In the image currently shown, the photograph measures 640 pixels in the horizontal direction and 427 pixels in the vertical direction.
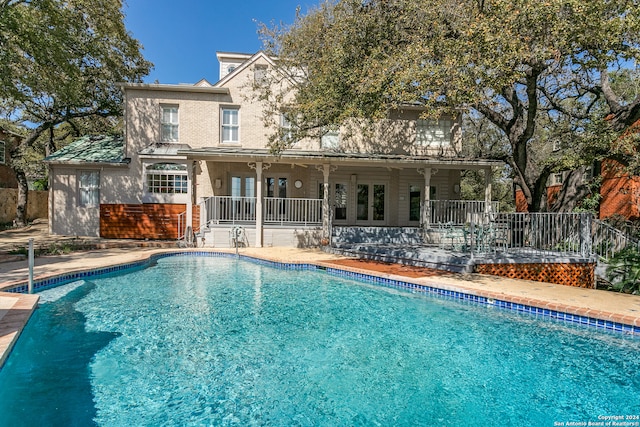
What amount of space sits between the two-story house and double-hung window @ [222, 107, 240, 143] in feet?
0.17

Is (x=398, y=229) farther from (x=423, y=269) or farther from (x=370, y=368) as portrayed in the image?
(x=370, y=368)

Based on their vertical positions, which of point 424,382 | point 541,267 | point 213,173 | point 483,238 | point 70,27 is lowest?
point 424,382

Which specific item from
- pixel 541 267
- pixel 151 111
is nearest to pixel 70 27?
pixel 151 111

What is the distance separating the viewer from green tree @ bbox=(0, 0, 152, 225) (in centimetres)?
1275

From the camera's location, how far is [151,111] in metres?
16.9

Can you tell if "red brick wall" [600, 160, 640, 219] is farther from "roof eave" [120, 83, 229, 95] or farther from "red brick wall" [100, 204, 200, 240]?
"red brick wall" [100, 204, 200, 240]

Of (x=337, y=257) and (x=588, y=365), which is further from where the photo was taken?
(x=337, y=257)

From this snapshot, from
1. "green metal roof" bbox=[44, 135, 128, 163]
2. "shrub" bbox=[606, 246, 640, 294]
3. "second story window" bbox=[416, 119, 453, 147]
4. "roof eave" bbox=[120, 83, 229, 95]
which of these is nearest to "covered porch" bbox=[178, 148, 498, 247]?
"second story window" bbox=[416, 119, 453, 147]

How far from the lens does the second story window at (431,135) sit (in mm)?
17812

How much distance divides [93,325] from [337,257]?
26.5 feet

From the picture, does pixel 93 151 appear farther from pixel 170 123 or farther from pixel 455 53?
pixel 455 53

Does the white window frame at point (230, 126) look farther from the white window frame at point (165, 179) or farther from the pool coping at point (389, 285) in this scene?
the pool coping at point (389, 285)

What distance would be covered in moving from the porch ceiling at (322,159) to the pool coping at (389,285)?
14.2ft

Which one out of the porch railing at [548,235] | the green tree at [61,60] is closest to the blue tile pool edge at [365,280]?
the porch railing at [548,235]
